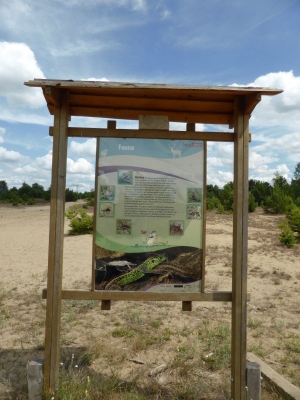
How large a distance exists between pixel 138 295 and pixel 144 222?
2.18 feet

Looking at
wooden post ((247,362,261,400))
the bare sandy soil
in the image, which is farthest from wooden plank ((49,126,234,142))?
the bare sandy soil

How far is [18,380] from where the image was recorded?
3.57 metres

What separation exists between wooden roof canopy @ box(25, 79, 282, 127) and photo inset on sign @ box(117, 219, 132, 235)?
1163mm

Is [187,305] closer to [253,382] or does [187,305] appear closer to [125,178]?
[253,382]

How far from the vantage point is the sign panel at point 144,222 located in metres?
3.28

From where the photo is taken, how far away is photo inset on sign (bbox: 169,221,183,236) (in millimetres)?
3291

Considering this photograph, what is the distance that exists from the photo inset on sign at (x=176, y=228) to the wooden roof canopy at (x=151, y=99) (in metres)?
1.18

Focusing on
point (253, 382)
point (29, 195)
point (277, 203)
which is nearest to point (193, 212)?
point (253, 382)

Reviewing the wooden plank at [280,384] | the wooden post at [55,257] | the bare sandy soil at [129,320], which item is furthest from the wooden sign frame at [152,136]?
the bare sandy soil at [129,320]

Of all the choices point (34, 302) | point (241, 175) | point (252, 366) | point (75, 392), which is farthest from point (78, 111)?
point (34, 302)

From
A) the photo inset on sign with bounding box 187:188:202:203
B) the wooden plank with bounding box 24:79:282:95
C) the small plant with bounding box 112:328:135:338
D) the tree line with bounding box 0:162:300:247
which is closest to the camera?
the wooden plank with bounding box 24:79:282:95

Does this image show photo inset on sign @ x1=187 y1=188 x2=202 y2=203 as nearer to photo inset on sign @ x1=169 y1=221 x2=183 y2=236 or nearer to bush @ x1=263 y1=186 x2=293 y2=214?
photo inset on sign @ x1=169 y1=221 x2=183 y2=236

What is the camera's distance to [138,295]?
10.6 ft

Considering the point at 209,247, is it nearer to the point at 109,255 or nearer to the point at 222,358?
the point at 222,358
